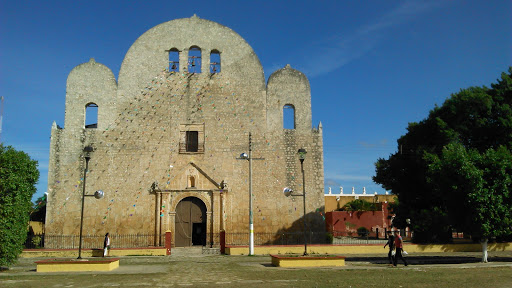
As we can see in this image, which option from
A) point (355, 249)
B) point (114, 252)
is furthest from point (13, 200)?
point (355, 249)

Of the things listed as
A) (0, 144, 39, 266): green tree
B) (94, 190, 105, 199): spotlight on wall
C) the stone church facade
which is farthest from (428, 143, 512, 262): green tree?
(94, 190, 105, 199): spotlight on wall

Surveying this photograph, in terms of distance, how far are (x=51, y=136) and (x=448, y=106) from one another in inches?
817

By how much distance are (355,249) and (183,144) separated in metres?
Result: 10.0

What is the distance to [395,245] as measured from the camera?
15070mm

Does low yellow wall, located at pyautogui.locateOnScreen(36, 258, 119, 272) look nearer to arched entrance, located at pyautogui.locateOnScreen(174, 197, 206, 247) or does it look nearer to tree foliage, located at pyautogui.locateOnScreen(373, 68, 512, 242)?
arched entrance, located at pyautogui.locateOnScreen(174, 197, 206, 247)

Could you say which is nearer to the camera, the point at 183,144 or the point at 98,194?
the point at 98,194

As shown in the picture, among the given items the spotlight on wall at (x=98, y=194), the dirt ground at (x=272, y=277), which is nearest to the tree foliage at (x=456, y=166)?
the dirt ground at (x=272, y=277)

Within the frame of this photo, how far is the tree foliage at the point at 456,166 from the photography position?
15438 millimetres

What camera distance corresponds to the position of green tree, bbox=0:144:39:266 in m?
14.1

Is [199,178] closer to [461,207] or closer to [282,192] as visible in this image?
[282,192]

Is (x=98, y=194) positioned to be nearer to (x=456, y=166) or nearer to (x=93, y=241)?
(x=93, y=241)

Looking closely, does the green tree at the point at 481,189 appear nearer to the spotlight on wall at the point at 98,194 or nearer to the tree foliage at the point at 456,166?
the tree foliage at the point at 456,166

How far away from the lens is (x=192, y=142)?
24.2 m

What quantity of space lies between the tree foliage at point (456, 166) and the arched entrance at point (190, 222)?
10734 mm
